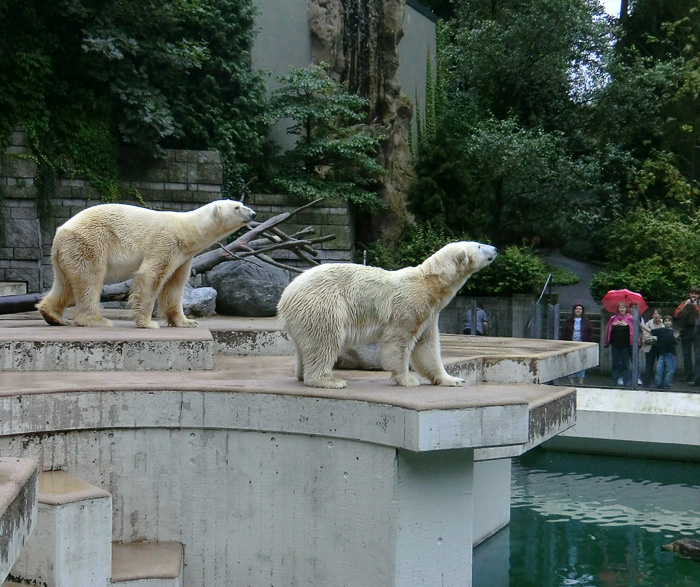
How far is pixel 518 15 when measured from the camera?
67.2 feet

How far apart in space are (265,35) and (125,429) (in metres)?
14.8

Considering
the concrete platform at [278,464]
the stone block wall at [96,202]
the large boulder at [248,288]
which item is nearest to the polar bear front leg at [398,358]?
the concrete platform at [278,464]

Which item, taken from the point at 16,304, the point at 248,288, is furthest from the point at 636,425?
the point at 16,304

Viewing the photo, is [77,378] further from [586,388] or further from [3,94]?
[3,94]

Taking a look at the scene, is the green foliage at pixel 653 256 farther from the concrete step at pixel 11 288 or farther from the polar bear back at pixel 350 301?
the polar bear back at pixel 350 301

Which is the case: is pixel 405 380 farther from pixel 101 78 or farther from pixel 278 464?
pixel 101 78

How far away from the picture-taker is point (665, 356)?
35.1 ft

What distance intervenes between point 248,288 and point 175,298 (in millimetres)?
2006

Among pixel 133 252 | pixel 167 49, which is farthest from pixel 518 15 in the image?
pixel 133 252

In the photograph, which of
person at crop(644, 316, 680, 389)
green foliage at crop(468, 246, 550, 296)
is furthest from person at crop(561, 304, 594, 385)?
green foliage at crop(468, 246, 550, 296)

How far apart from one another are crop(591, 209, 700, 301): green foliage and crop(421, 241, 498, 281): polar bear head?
12.0m

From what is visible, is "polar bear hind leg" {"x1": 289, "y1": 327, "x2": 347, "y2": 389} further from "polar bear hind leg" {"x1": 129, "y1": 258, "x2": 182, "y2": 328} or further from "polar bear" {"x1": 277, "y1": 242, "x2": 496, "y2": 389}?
"polar bear hind leg" {"x1": 129, "y1": 258, "x2": 182, "y2": 328}

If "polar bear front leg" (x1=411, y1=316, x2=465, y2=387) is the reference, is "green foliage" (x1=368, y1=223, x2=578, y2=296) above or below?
above

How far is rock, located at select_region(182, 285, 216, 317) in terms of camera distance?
8945mm
